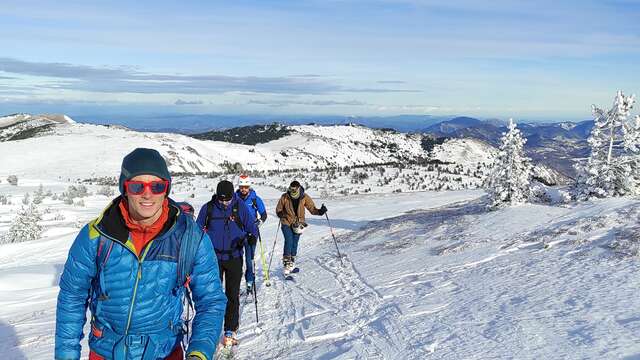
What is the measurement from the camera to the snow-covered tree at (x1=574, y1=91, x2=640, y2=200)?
15.4m

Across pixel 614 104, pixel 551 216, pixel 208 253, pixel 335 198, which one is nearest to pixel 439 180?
pixel 335 198

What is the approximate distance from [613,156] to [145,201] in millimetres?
16174

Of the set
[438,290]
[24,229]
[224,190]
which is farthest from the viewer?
[24,229]

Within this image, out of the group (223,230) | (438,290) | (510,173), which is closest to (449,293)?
(438,290)

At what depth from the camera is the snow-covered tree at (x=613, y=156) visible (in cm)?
1542

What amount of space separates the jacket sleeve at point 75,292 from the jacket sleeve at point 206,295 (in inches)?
26.3

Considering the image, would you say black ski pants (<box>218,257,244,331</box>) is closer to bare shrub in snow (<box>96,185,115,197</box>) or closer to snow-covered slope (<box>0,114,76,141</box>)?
bare shrub in snow (<box>96,185,115,197</box>)

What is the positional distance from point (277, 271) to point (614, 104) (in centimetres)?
1150

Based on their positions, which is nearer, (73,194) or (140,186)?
(140,186)

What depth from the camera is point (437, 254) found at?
1191 cm

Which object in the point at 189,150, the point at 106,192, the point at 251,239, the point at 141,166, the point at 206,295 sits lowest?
the point at 106,192

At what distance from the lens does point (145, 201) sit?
131 inches

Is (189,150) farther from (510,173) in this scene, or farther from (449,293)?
(449,293)

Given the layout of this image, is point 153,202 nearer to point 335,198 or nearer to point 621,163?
point 621,163
